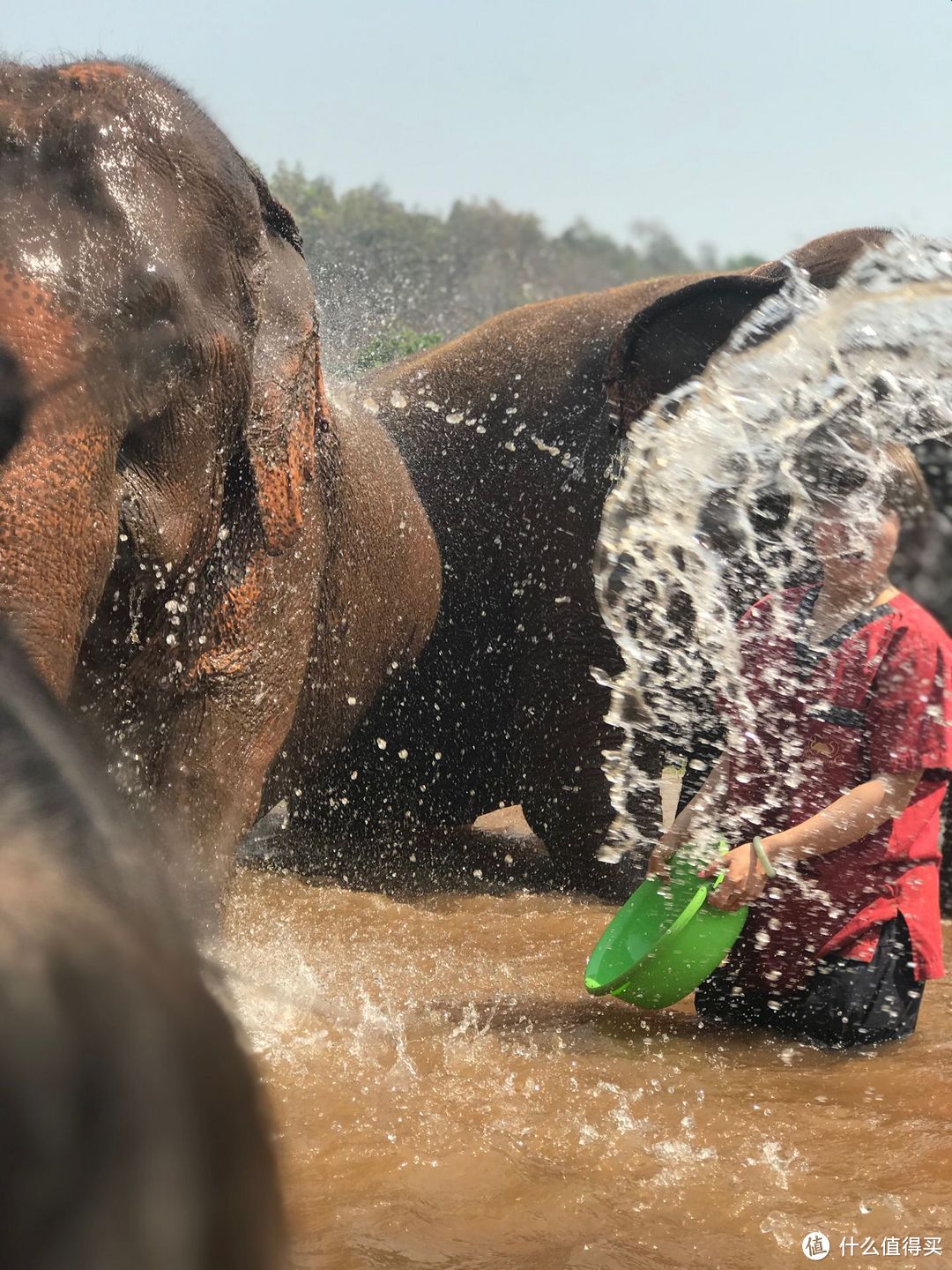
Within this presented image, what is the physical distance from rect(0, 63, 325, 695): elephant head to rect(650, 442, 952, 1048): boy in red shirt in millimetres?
1114

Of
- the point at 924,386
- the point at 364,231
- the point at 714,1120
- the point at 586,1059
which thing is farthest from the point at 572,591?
the point at 364,231

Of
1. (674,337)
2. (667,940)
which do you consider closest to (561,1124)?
(667,940)

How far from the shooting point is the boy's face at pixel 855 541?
8.85 feet

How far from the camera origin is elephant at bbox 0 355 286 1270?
0.44 meters

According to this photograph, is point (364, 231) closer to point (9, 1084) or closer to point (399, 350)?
point (399, 350)

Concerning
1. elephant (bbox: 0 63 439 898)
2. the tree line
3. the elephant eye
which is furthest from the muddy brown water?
the tree line

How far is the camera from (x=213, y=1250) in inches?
19.4

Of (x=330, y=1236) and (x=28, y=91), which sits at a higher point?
(x=28, y=91)

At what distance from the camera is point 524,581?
4.52 m

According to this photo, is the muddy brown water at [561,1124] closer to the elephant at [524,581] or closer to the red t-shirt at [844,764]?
the red t-shirt at [844,764]

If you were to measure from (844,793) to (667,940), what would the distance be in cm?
44

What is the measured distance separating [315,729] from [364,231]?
34.8 metres

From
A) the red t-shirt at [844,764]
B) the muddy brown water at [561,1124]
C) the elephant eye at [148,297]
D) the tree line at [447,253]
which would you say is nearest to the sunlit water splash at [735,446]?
the red t-shirt at [844,764]

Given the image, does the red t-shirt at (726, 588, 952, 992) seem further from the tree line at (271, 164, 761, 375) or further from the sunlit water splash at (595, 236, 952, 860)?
the tree line at (271, 164, 761, 375)
